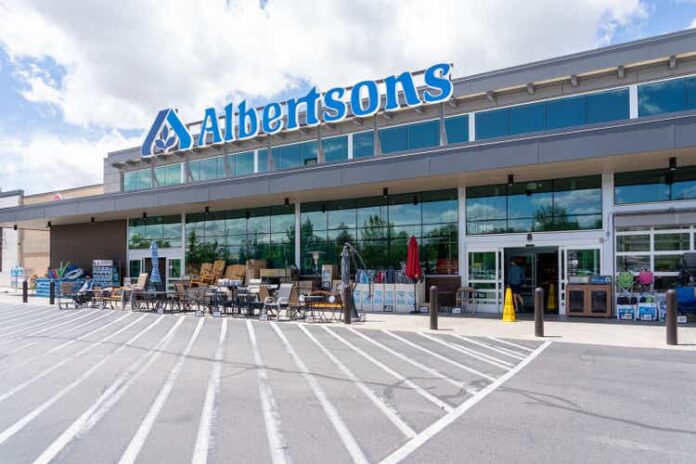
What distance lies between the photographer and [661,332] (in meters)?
13.4

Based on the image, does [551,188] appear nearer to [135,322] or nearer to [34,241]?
[135,322]

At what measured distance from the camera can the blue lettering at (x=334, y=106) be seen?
21672 mm

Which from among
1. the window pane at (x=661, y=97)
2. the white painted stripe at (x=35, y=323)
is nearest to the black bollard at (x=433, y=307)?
the white painted stripe at (x=35, y=323)

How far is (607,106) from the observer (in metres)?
19.4

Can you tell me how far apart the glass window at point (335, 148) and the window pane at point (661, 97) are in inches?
450

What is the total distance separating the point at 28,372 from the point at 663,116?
593 inches

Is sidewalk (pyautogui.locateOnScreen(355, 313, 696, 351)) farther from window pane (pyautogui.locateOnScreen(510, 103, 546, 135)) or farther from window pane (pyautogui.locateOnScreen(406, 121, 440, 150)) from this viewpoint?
window pane (pyautogui.locateOnScreen(406, 121, 440, 150))

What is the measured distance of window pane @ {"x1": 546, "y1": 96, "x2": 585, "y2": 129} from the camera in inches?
777

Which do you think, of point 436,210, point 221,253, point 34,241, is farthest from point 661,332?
point 34,241

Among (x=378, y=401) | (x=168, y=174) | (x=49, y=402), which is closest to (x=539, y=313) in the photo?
(x=378, y=401)

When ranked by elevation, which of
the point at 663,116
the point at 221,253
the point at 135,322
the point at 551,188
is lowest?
Answer: the point at 135,322

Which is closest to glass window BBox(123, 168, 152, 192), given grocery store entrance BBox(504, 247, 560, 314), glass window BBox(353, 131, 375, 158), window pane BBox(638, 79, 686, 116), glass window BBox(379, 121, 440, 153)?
glass window BBox(353, 131, 375, 158)

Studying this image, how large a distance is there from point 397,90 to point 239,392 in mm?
15231

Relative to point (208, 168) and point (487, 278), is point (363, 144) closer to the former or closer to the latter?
point (487, 278)
